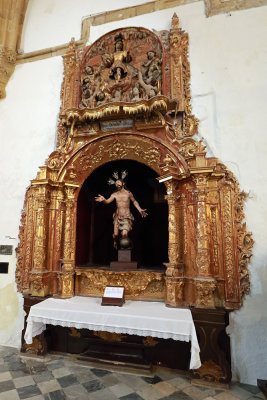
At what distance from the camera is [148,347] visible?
3828 mm

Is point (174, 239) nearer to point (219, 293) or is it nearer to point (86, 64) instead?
point (219, 293)

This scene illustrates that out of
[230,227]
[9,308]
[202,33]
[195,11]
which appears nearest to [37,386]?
[9,308]

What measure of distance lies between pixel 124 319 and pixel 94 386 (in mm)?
924

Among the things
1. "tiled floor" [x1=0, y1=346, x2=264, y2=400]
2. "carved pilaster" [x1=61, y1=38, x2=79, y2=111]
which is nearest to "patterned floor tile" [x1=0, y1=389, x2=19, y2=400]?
"tiled floor" [x1=0, y1=346, x2=264, y2=400]

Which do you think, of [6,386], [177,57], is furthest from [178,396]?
[177,57]

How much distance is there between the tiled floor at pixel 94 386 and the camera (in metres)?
3.10

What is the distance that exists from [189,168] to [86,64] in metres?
3.21

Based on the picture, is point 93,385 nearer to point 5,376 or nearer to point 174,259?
point 5,376

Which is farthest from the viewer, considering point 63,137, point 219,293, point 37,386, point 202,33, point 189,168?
point 63,137

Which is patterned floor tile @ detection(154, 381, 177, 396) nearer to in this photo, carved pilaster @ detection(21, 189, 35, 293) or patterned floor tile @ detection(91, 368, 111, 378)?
patterned floor tile @ detection(91, 368, 111, 378)

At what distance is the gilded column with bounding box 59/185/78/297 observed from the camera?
4.36 metres

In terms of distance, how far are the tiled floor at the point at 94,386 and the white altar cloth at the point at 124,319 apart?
515mm

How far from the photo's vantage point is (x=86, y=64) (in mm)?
5258

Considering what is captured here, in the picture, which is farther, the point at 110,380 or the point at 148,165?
the point at 148,165
